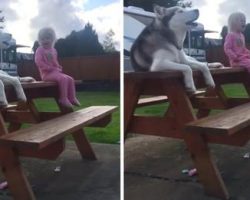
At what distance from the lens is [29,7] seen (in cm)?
170

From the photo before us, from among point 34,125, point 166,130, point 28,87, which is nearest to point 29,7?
point 28,87

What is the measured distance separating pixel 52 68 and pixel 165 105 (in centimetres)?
52

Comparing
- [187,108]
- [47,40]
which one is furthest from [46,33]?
[187,108]

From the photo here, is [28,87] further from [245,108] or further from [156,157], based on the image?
[245,108]

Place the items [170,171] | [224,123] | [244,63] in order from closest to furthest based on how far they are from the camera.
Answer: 1. [224,123]
2. [244,63]
3. [170,171]

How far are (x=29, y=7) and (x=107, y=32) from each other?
30 centimetres

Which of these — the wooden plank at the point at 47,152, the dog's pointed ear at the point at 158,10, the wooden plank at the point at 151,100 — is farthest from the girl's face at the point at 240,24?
the wooden plank at the point at 47,152

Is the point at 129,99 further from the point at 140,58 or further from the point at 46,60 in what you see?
the point at 46,60

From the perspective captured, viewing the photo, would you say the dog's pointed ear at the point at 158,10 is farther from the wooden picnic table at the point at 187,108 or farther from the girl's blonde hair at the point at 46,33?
the girl's blonde hair at the point at 46,33

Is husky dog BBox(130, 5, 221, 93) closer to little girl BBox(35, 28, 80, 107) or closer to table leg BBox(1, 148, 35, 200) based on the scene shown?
little girl BBox(35, 28, 80, 107)

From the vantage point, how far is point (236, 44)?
1845 mm

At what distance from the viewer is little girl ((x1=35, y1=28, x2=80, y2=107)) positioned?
169cm

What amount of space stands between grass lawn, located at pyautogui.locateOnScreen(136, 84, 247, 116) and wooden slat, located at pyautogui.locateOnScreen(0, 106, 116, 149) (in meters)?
0.21

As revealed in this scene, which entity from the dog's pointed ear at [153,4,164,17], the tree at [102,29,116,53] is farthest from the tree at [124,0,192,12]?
the tree at [102,29,116,53]
